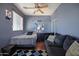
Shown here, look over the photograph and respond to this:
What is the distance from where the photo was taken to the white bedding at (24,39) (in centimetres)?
170

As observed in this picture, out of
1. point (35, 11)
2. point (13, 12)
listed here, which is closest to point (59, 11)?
point (35, 11)

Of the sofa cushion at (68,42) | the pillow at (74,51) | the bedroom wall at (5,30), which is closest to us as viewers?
the pillow at (74,51)

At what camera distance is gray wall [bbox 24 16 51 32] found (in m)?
1.69

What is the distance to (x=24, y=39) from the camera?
71.4 inches

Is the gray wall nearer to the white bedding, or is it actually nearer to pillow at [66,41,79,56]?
the white bedding

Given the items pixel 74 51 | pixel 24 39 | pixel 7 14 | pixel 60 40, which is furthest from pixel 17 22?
Result: pixel 60 40

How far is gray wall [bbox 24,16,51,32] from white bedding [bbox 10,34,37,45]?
0.48 ft

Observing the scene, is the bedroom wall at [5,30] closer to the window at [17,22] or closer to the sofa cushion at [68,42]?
the window at [17,22]

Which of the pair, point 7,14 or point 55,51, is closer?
point 7,14

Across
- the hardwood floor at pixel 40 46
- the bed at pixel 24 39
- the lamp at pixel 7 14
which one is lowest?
the hardwood floor at pixel 40 46

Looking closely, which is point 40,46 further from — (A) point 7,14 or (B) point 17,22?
(A) point 7,14

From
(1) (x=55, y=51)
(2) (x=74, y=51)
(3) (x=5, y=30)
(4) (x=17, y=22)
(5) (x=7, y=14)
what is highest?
(5) (x=7, y=14)

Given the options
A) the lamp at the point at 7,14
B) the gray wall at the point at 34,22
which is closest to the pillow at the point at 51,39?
the gray wall at the point at 34,22

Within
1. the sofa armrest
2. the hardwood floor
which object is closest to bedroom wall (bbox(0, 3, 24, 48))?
the hardwood floor
